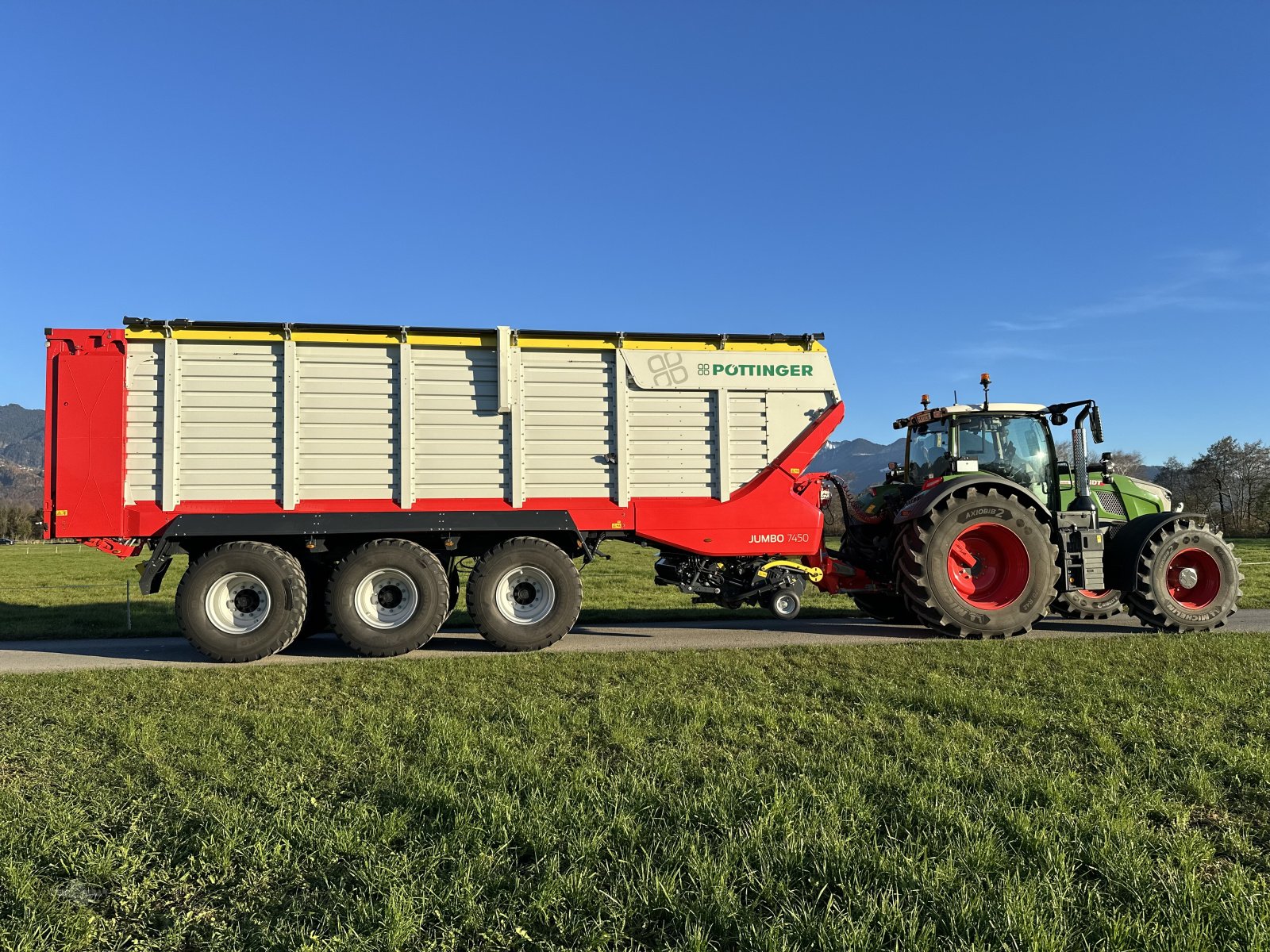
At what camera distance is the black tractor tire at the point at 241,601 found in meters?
7.56

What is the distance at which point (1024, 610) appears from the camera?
8.32m

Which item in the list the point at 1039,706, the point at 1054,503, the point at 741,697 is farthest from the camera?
the point at 1054,503

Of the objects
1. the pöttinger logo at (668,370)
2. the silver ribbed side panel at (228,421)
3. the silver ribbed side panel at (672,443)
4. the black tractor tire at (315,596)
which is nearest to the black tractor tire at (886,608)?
the silver ribbed side panel at (672,443)

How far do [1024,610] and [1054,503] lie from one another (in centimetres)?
167

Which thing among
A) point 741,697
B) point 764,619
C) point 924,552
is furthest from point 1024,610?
point 741,697

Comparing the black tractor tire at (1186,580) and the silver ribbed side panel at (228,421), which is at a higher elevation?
the silver ribbed side panel at (228,421)

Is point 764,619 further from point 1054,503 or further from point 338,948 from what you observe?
point 338,948

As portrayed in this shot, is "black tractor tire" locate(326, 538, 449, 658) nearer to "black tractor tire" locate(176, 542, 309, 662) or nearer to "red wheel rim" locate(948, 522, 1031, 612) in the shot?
"black tractor tire" locate(176, 542, 309, 662)

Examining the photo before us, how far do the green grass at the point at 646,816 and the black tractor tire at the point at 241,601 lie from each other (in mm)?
1873

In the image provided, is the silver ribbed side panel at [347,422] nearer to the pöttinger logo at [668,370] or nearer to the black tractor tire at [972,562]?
the pöttinger logo at [668,370]

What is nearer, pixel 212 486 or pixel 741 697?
pixel 741 697

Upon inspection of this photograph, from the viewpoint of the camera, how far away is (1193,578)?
8758mm

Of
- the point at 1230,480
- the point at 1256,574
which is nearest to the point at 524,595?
the point at 1256,574

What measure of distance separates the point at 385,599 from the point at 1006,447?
7.57 metres
